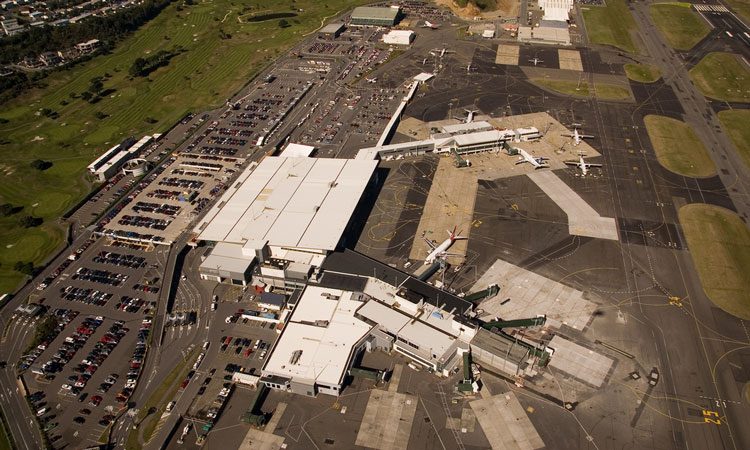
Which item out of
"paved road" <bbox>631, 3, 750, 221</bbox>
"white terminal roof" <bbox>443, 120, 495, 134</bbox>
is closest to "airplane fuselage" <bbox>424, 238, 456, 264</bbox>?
"white terminal roof" <bbox>443, 120, 495, 134</bbox>

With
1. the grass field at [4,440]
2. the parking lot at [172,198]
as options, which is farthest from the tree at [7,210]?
the grass field at [4,440]

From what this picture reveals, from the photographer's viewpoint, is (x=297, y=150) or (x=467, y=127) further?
(x=467, y=127)

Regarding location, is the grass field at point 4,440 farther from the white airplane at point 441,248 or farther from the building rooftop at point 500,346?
the white airplane at point 441,248

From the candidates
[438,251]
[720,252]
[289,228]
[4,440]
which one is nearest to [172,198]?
[289,228]

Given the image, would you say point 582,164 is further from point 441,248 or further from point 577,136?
point 441,248

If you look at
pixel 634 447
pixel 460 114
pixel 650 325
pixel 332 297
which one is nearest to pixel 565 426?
pixel 634 447

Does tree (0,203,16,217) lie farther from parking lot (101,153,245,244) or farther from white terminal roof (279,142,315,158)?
white terminal roof (279,142,315,158)
